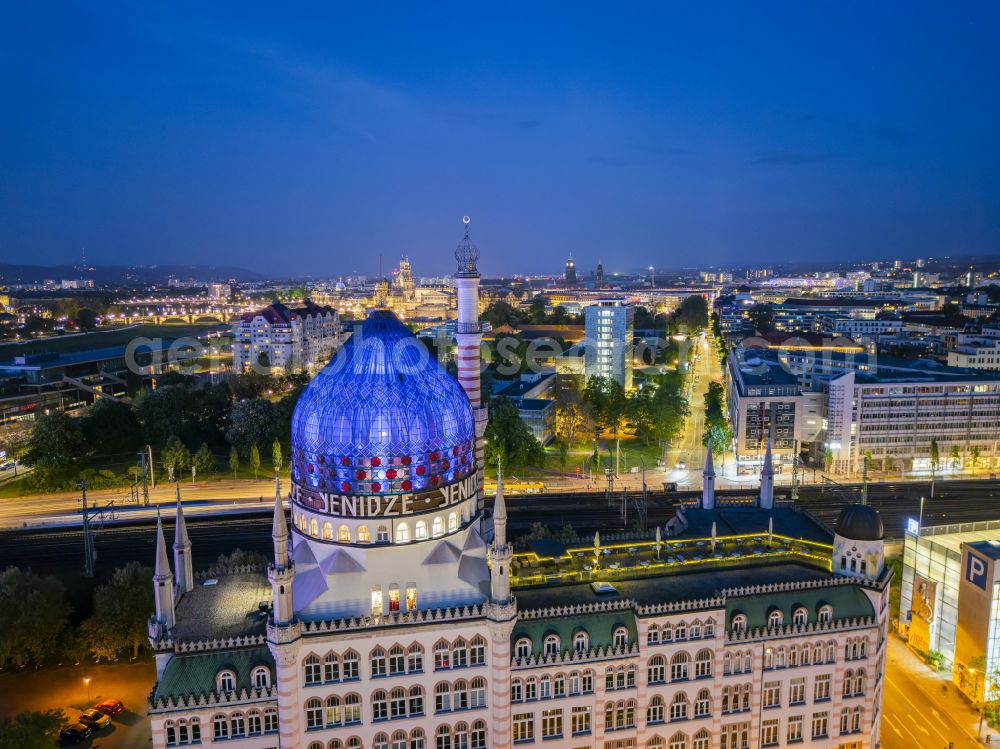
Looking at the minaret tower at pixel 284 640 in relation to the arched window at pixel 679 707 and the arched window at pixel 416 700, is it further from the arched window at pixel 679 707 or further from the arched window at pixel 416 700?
the arched window at pixel 679 707

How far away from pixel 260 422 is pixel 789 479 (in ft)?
313

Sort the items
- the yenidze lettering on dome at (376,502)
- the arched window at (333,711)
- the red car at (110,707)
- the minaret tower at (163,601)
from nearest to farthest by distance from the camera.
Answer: the arched window at (333,711), the minaret tower at (163,601), the yenidze lettering on dome at (376,502), the red car at (110,707)

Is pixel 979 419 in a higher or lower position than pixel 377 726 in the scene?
higher

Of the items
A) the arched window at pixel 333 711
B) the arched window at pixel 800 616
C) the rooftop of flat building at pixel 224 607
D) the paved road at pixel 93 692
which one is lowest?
the paved road at pixel 93 692

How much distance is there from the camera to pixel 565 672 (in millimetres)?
49562

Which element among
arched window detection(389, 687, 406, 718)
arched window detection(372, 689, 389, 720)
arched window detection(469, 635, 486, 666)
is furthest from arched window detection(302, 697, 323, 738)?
arched window detection(469, 635, 486, 666)

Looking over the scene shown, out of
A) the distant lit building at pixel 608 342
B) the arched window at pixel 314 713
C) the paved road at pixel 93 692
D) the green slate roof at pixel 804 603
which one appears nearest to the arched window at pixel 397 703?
the arched window at pixel 314 713

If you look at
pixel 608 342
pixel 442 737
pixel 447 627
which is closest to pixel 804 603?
pixel 447 627

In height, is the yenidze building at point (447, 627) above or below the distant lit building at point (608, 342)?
below

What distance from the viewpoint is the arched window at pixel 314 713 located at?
46.6 meters

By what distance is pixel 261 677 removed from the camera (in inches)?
1811

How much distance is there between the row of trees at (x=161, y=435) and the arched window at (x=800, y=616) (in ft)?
267

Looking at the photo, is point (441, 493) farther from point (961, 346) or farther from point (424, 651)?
point (961, 346)

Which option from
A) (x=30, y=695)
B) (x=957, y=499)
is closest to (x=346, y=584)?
(x=30, y=695)
